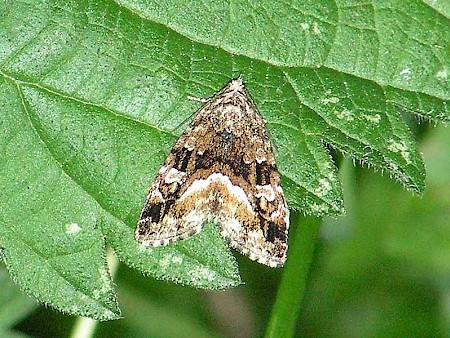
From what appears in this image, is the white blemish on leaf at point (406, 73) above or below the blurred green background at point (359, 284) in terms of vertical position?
above

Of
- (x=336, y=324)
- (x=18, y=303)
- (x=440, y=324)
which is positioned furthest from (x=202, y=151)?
(x=440, y=324)

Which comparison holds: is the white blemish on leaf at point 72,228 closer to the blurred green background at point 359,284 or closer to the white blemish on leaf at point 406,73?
the white blemish on leaf at point 406,73

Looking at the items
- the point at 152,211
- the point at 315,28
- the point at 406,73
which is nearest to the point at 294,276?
the point at 152,211

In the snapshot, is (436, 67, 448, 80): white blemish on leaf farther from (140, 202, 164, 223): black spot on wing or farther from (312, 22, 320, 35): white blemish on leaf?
(140, 202, 164, 223): black spot on wing

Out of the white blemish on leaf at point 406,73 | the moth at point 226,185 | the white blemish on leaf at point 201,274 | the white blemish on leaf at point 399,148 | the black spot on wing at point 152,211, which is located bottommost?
the white blemish on leaf at point 201,274

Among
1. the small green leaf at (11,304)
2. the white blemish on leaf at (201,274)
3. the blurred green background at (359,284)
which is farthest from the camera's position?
the blurred green background at (359,284)

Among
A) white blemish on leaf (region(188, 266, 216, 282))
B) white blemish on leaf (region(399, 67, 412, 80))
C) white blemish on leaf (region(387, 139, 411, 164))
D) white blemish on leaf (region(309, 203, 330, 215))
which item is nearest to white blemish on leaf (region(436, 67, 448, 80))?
white blemish on leaf (region(399, 67, 412, 80))

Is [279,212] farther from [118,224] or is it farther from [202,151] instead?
[118,224]

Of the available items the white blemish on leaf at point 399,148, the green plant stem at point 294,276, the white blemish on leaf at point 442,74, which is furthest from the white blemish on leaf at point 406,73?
the green plant stem at point 294,276
